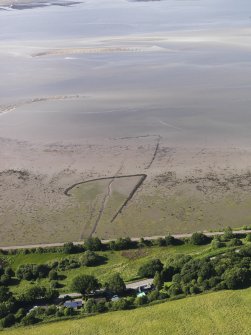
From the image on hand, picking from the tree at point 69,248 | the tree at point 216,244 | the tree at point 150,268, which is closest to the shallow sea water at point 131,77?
the tree at point 216,244

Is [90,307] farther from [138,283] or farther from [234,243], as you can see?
[234,243]

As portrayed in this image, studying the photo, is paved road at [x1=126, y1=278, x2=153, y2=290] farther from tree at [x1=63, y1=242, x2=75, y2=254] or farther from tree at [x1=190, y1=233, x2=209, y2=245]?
tree at [x1=63, y1=242, x2=75, y2=254]

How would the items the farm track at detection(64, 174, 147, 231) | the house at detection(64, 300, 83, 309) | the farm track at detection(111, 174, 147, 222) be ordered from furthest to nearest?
the farm track at detection(111, 174, 147, 222)
the farm track at detection(64, 174, 147, 231)
the house at detection(64, 300, 83, 309)

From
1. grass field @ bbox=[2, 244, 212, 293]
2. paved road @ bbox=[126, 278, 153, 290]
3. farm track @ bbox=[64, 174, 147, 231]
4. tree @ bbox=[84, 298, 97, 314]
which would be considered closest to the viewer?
tree @ bbox=[84, 298, 97, 314]

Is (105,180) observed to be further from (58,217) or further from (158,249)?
(158,249)

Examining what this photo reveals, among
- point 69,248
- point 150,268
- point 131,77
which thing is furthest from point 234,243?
point 131,77

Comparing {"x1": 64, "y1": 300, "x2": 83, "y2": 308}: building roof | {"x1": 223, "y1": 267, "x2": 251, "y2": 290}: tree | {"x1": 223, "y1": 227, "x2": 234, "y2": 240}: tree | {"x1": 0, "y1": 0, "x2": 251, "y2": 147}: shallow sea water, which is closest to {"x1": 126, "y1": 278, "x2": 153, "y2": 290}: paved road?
{"x1": 64, "y1": 300, "x2": 83, "y2": 308}: building roof

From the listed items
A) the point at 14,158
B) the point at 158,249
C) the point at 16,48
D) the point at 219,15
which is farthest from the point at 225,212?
the point at 219,15

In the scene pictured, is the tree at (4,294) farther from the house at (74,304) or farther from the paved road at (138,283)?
the paved road at (138,283)
